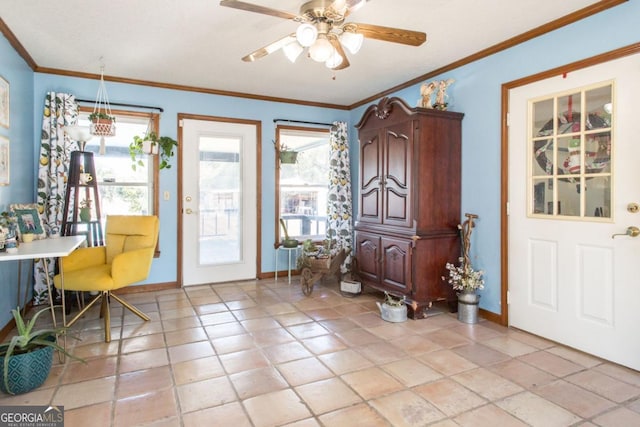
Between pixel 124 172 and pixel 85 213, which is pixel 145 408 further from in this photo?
pixel 124 172

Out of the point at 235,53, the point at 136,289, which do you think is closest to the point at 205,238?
the point at 136,289

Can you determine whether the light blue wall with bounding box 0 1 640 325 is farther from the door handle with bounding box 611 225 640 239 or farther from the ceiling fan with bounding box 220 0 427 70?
the ceiling fan with bounding box 220 0 427 70

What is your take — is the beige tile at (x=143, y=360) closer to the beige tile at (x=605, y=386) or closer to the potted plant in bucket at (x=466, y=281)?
the potted plant in bucket at (x=466, y=281)

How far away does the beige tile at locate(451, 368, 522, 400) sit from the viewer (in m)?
2.17

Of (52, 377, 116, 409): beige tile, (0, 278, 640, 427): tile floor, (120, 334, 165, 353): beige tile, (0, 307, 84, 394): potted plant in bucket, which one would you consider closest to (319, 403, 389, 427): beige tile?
(0, 278, 640, 427): tile floor

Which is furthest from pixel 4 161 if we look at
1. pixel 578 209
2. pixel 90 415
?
pixel 578 209

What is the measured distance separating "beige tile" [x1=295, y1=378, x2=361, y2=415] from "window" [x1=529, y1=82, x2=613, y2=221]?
2.04 metres

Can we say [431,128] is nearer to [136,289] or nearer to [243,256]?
[243,256]

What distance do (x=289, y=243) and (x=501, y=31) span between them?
3.16 m

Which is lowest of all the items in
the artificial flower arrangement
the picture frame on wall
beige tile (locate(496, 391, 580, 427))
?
beige tile (locate(496, 391, 580, 427))

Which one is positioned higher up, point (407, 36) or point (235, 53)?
point (235, 53)

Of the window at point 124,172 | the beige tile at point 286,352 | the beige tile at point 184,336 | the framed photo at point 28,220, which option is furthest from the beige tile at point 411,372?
the window at point 124,172

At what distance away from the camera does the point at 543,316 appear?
9.71 feet

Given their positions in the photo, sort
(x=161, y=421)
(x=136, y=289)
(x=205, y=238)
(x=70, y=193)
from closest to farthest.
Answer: (x=161, y=421)
(x=70, y=193)
(x=136, y=289)
(x=205, y=238)
